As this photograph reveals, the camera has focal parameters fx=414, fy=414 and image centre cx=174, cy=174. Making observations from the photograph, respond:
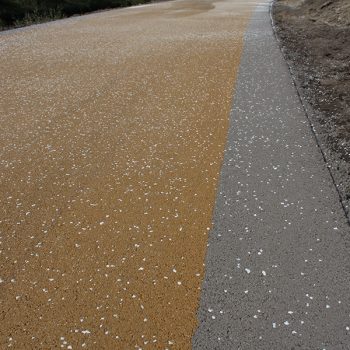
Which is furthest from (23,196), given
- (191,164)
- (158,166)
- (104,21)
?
(104,21)

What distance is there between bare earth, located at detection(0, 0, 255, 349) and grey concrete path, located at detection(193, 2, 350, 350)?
0.16 m

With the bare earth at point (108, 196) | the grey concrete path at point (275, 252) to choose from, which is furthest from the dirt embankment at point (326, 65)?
the bare earth at point (108, 196)

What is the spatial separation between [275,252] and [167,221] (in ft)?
3.12

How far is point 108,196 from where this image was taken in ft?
12.9

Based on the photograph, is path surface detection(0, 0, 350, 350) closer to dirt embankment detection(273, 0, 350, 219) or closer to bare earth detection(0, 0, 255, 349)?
bare earth detection(0, 0, 255, 349)

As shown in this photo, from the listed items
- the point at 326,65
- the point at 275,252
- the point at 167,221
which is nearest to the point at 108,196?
the point at 167,221

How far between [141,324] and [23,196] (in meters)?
2.04

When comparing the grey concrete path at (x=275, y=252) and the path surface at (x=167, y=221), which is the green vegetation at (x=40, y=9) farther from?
the grey concrete path at (x=275, y=252)

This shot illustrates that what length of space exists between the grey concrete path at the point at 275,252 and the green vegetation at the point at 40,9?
14.3 meters

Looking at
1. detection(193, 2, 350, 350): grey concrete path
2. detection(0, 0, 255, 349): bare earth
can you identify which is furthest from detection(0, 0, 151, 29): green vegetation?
detection(193, 2, 350, 350): grey concrete path

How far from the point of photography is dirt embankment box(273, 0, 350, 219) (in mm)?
4621

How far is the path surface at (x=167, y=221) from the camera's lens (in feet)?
8.46

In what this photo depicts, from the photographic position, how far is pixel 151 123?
222 inches

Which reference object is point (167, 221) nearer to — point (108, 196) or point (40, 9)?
point (108, 196)
